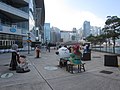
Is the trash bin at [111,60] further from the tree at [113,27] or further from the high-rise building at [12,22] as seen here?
the high-rise building at [12,22]

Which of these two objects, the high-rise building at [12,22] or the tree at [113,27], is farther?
the high-rise building at [12,22]

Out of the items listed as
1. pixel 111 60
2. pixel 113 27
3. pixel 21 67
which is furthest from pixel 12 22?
pixel 111 60

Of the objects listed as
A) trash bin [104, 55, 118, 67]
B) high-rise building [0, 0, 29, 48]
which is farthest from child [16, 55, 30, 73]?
high-rise building [0, 0, 29, 48]

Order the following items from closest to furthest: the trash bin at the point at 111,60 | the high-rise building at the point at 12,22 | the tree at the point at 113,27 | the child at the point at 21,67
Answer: the child at the point at 21,67 < the trash bin at the point at 111,60 < the tree at the point at 113,27 < the high-rise building at the point at 12,22

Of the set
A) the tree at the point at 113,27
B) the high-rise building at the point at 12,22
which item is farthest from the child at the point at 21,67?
the high-rise building at the point at 12,22

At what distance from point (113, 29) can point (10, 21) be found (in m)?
26.6

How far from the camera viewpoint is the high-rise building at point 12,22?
27684mm

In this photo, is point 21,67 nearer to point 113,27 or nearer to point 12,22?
A: point 113,27

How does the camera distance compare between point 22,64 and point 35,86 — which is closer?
point 35,86

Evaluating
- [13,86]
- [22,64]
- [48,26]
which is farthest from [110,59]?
[48,26]

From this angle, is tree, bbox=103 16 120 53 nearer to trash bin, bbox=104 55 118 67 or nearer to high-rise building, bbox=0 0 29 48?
trash bin, bbox=104 55 118 67

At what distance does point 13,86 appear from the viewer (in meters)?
5.83

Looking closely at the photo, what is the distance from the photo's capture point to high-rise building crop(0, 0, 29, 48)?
27.7 m

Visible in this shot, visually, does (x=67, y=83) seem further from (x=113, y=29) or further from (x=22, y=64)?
(x=113, y=29)
